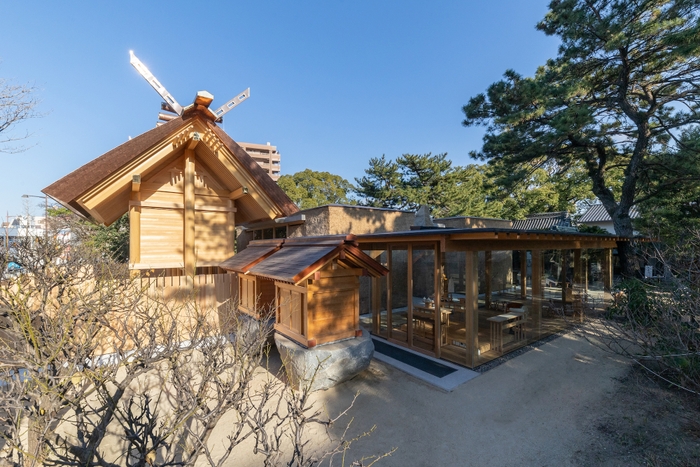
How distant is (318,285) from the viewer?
19.6 ft

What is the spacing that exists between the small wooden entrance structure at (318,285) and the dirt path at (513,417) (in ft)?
4.14

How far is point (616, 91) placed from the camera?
12.8m

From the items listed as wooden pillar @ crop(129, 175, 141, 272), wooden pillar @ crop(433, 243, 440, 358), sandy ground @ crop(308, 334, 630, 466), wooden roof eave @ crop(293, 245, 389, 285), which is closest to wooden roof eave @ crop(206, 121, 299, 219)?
wooden pillar @ crop(129, 175, 141, 272)

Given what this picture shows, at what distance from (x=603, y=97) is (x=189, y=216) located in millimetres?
16959

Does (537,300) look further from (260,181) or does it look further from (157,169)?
(157,169)

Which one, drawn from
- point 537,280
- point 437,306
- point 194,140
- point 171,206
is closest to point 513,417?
point 437,306

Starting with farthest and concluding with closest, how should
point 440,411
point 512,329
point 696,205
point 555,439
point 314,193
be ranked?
point 314,193 < point 696,205 < point 512,329 < point 440,411 < point 555,439

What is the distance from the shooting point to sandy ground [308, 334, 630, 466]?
428 cm

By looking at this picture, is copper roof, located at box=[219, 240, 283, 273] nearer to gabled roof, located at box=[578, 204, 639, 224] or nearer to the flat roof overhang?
the flat roof overhang

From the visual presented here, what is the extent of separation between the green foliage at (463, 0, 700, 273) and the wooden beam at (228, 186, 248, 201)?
10.9 m

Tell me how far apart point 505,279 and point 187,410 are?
1959 cm

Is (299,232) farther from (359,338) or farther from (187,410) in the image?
(187,410)

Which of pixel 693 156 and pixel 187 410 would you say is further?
pixel 693 156

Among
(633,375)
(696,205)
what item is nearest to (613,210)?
(696,205)
